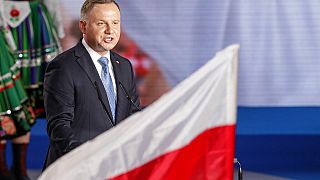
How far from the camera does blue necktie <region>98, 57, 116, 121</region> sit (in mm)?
2775

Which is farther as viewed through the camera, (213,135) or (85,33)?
(85,33)

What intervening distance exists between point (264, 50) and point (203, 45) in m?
0.41

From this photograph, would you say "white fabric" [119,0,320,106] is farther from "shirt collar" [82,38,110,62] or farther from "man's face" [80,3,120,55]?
"man's face" [80,3,120,55]

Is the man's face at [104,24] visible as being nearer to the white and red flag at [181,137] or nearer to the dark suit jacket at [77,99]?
the dark suit jacket at [77,99]

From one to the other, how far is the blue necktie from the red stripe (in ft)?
2.40

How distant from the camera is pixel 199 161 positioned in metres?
2.04

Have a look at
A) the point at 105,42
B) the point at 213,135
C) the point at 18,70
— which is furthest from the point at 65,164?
the point at 18,70

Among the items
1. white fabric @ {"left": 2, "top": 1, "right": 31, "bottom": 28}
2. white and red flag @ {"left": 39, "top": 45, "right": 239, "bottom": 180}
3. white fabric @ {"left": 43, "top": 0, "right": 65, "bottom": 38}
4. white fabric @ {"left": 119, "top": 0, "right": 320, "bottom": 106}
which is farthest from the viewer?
white fabric @ {"left": 119, "top": 0, "right": 320, "bottom": 106}

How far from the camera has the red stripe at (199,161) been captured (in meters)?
2.02

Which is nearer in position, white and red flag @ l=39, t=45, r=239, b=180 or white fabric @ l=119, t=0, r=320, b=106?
white and red flag @ l=39, t=45, r=239, b=180

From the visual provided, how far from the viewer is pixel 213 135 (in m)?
2.03

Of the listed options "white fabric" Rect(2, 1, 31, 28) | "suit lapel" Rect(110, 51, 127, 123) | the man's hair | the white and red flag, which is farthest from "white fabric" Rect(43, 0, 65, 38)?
the white and red flag

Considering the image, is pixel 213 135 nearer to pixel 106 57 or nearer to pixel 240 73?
pixel 106 57

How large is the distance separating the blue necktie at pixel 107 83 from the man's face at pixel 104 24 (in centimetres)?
11
